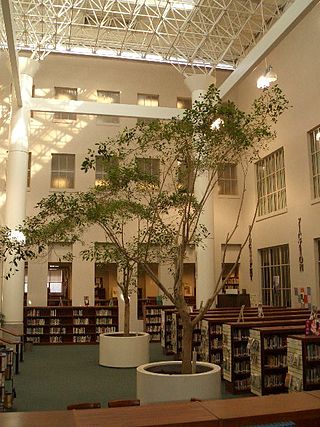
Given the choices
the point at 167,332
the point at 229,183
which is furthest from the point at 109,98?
the point at 167,332

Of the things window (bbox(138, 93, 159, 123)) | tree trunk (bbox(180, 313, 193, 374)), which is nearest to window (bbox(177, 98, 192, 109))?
window (bbox(138, 93, 159, 123))

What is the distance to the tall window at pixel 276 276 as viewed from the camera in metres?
14.4

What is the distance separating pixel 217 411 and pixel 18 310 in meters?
10.3

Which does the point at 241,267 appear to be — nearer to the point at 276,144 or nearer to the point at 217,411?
the point at 276,144

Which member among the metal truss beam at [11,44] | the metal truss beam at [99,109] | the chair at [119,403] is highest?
the metal truss beam at [99,109]

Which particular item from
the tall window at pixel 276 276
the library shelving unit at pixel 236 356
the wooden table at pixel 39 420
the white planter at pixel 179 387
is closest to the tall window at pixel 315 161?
the tall window at pixel 276 276

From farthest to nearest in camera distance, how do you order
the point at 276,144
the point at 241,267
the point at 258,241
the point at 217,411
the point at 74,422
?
the point at 241,267 → the point at 258,241 → the point at 276,144 → the point at 217,411 → the point at 74,422

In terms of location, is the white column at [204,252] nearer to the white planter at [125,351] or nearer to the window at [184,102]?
the window at [184,102]

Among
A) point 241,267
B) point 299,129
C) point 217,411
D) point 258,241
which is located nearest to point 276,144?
point 299,129

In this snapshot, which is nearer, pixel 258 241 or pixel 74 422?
pixel 74 422

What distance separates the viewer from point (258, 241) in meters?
16.2

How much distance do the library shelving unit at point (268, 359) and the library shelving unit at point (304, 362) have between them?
0.62 m

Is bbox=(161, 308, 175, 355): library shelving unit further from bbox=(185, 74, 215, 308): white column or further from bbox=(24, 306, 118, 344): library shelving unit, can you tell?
bbox=(185, 74, 215, 308): white column

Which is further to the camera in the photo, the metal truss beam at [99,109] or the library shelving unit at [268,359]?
the metal truss beam at [99,109]
